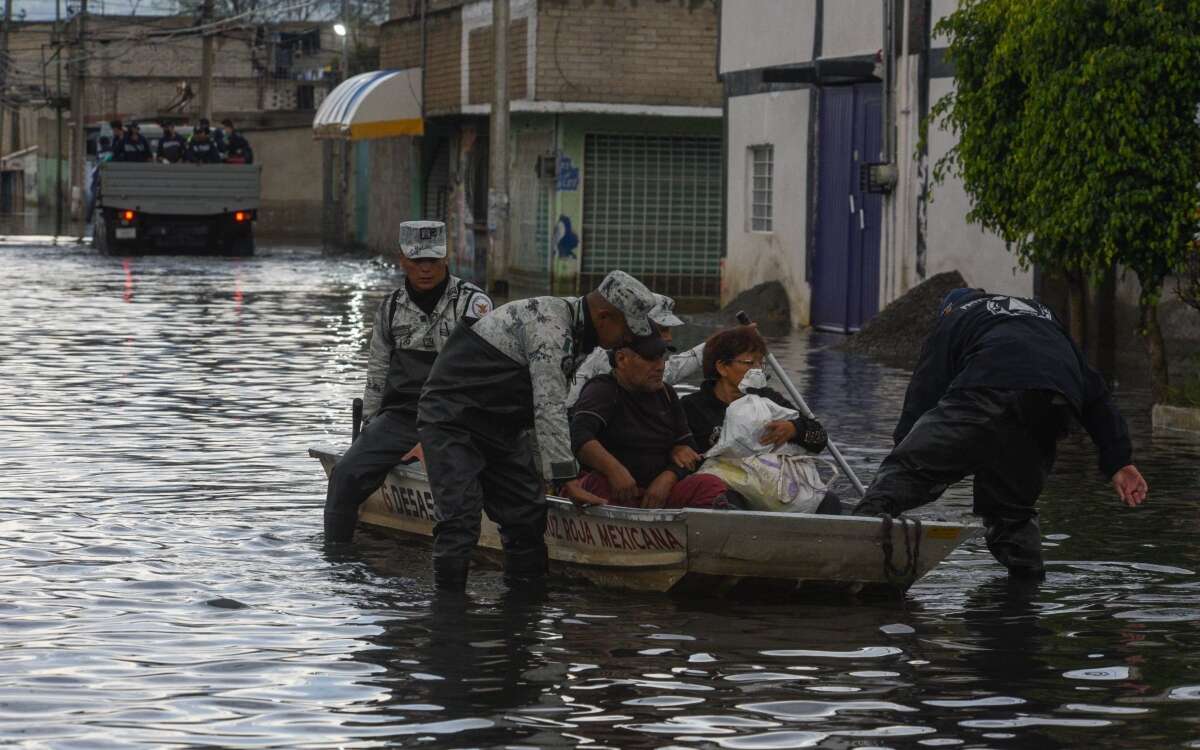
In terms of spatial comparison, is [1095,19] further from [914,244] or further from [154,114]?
[154,114]

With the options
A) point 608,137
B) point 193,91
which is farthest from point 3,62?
point 608,137

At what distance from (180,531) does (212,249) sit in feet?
117

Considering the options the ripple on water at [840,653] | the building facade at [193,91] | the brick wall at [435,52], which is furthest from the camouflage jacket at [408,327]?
the building facade at [193,91]

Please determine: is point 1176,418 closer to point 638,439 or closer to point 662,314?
point 638,439

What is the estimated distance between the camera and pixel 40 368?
20.3 m

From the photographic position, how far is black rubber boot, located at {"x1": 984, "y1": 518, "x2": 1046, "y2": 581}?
10.2 metres

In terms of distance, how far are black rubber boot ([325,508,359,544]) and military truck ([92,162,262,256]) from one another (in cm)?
3320

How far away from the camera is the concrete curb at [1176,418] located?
648 inches

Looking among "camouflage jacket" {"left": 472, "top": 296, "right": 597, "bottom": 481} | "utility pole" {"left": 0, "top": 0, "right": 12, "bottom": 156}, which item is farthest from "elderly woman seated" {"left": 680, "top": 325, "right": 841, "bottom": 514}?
"utility pole" {"left": 0, "top": 0, "right": 12, "bottom": 156}

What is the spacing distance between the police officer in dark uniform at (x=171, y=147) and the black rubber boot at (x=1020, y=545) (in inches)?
1450

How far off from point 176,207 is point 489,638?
121 feet

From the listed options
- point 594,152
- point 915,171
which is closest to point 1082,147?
point 915,171

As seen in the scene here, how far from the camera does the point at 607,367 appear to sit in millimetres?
10406

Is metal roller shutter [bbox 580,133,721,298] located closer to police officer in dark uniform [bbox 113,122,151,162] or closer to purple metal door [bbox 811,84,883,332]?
purple metal door [bbox 811,84,883,332]
